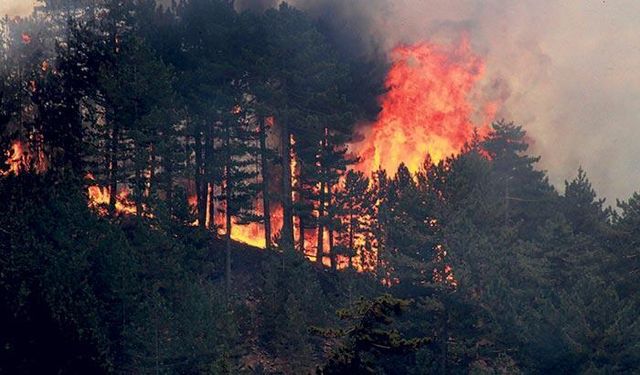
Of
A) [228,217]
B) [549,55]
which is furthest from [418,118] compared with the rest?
[228,217]

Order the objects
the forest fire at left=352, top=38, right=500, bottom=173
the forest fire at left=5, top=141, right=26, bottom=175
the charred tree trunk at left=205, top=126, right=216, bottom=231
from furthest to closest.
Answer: the forest fire at left=352, top=38, right=500, bottom=173 < the charred tree trunk at left=205, top=126, right=216, bottom=231 < the forest fire at left=5, top=141, right=26, bottom=175

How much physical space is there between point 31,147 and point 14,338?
2774cm

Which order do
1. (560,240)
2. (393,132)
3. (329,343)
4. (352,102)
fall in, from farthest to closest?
(393,132), (352,102), (329,343), (560,240)

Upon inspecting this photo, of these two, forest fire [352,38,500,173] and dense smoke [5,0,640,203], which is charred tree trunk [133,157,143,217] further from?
dense smoke [5,0,640,203]

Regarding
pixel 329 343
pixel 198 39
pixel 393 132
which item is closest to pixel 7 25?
pixel 198 39

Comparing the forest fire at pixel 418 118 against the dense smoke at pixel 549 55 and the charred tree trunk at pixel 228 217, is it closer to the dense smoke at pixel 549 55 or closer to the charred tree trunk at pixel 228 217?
the dense smoke at pixel 549 55

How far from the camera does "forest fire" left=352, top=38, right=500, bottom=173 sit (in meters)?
76.4

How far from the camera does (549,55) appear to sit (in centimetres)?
9031

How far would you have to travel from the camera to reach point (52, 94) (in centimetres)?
5169

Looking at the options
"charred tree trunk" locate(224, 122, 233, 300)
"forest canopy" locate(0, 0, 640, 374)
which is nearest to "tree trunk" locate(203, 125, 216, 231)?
"forest canopy" locate(0, 0, 640, 374)

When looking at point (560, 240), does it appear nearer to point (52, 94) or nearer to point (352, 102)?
point (352, 102)

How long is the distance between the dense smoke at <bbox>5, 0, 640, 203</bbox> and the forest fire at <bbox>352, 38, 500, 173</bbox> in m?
2.63

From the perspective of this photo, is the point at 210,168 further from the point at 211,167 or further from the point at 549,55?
the point at 549,55

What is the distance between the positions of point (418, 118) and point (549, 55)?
72.8 ft
